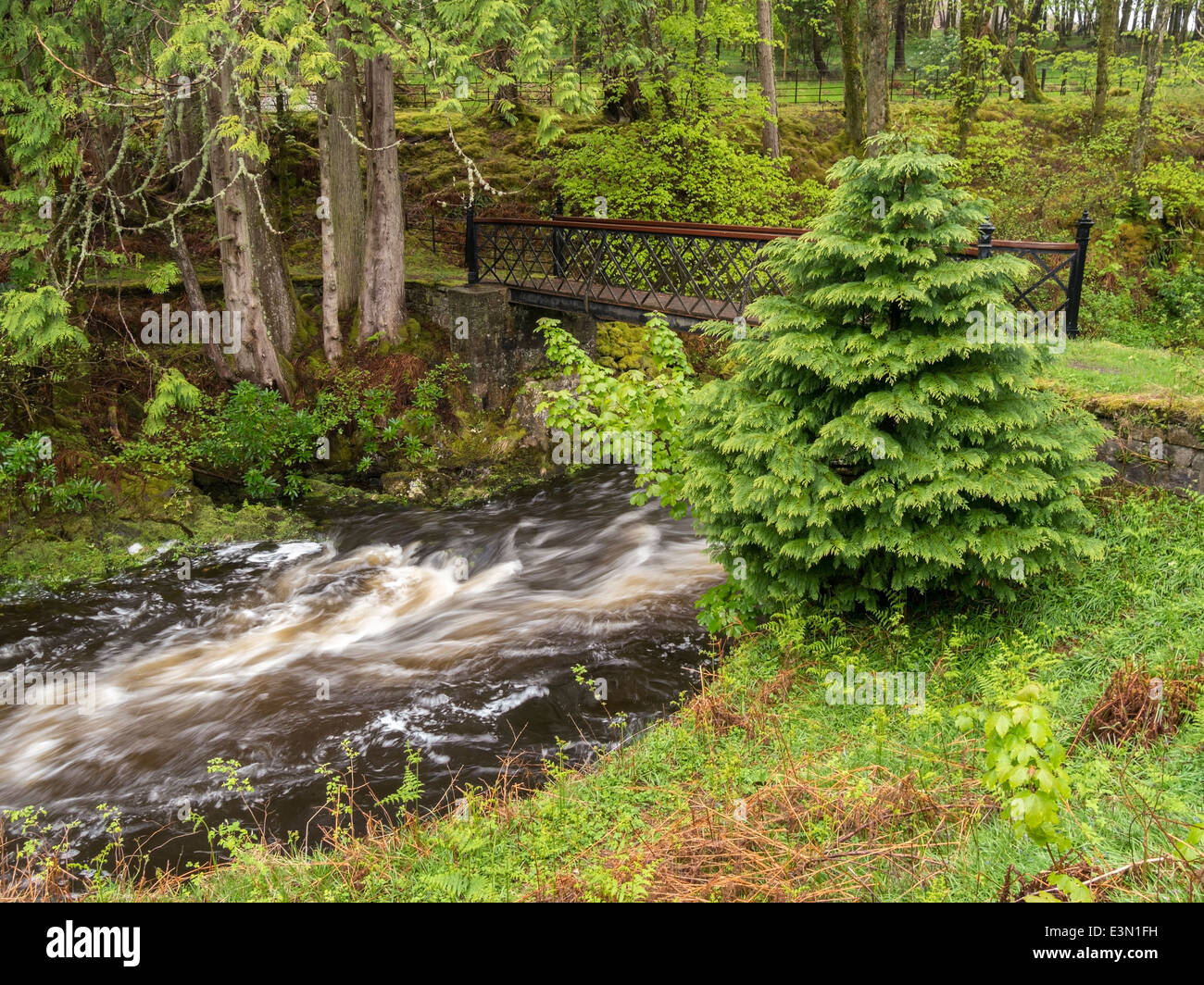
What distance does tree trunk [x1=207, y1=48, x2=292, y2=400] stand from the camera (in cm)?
1145

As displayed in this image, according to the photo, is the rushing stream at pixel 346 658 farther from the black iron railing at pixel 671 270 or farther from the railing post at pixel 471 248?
the railing post at pixel 471 248

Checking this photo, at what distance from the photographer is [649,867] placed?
156 inches

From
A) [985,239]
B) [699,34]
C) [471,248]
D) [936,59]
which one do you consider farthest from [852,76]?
[985,239]

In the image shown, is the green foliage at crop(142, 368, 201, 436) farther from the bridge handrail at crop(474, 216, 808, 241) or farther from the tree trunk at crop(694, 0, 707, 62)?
the tree trunk at crop(694, 0, 707, 62)

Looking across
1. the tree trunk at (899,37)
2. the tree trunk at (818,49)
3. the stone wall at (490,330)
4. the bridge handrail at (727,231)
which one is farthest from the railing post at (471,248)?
the tree trunk at (899,37)

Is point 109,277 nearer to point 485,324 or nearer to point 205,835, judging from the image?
point 485,324

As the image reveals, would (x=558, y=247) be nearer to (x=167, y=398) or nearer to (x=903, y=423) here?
(x=167, y=398)

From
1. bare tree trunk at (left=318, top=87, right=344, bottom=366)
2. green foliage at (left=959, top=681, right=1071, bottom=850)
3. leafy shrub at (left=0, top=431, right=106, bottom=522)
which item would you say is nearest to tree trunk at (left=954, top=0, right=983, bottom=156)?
bare tree trunk at (left=318, top=87, right=344, bottom=366)

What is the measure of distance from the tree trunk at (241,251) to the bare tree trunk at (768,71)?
434 inches

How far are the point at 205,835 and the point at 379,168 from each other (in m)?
10.3

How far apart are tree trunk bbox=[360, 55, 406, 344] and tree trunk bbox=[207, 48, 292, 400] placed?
1570 millimetres

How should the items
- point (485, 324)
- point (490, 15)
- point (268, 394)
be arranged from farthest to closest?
point (485, 324), point (268, 394), point (490, 15)

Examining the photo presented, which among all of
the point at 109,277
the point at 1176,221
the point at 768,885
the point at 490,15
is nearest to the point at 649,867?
the point at 768,885

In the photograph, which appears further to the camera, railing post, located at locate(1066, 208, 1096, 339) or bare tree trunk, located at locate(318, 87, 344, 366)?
bare tree trunk, located at locate(318, 87, 344, 366)
